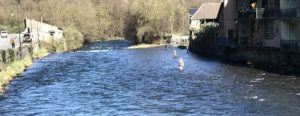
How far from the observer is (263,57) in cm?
5497

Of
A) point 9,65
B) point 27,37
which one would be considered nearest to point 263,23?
point 9,65

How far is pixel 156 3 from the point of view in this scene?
12962cm

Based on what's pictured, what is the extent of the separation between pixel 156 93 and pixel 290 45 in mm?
16684

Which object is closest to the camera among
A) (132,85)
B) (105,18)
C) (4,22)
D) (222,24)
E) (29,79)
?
(132,85)

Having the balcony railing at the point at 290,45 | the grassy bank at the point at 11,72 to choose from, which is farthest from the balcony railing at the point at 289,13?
the grassy bank at the point at 11,72

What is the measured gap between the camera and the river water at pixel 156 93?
1209 inches

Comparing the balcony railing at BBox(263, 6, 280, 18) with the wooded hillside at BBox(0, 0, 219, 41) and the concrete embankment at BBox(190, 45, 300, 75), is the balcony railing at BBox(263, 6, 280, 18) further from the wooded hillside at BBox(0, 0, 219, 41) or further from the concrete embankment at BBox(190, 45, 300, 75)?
the wooded hillside at BBox(0, 0, 219, 41)

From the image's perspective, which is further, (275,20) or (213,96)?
(275,20)

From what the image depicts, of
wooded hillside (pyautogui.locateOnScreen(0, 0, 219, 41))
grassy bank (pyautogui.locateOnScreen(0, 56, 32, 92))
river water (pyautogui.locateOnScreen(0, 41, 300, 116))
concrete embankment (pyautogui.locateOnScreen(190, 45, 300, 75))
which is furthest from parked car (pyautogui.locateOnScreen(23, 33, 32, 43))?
river water (pyautogui.locateOnScreen(0, 41, 300, 116))

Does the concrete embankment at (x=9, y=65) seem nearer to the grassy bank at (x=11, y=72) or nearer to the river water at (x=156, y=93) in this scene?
the grassy bank at (x=11, y=72)

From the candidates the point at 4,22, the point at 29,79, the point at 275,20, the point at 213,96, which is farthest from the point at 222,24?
the point at 4,22

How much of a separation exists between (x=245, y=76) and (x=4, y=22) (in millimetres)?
111134

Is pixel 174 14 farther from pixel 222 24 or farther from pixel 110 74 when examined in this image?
pixel 110 74

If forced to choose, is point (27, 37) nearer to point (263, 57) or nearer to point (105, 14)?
point (263, 57)
